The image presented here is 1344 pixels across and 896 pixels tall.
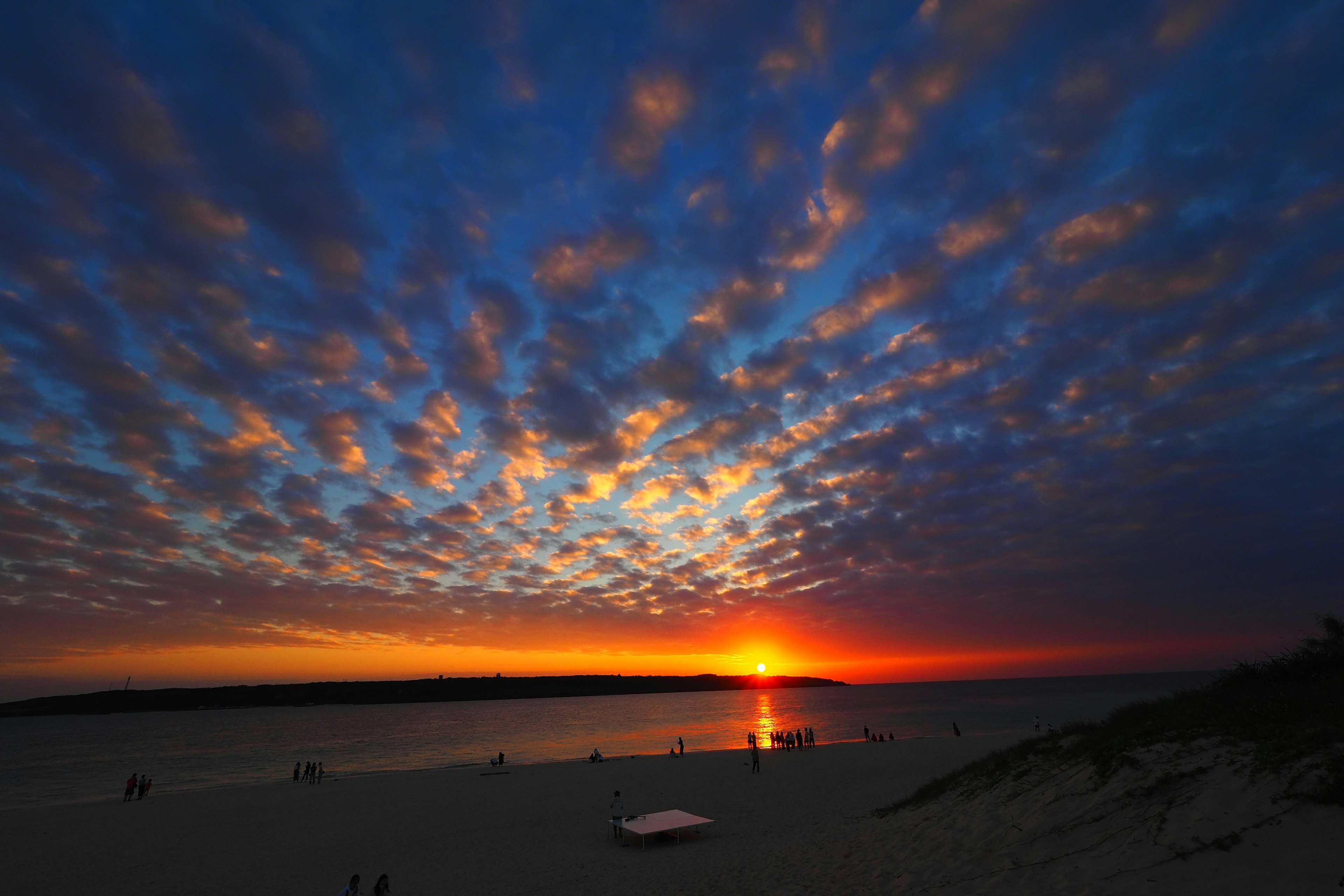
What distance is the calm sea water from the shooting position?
2003 inches

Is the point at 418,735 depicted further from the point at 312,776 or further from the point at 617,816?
the point at 617,816

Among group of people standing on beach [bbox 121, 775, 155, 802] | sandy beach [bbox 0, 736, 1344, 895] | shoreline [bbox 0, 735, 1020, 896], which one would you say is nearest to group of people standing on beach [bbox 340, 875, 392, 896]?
shoreline [bbox 0, 735, 1020, 896]

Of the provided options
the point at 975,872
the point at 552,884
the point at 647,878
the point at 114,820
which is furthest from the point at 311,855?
the point at 975,872

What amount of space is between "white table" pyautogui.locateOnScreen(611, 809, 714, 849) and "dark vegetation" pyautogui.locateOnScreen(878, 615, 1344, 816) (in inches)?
303

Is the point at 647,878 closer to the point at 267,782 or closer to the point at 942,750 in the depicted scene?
the point at 942,750

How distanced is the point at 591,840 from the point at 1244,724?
19840mm

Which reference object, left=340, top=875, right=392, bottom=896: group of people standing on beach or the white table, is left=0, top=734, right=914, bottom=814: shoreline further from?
left=340, top=875, right=392, bottom=896: group of people standing on beach

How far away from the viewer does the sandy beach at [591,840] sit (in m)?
8.68

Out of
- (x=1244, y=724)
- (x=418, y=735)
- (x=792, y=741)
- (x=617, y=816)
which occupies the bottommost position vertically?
(x=418, y=735)

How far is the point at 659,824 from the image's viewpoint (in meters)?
20.1

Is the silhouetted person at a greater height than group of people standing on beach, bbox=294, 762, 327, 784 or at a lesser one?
greater

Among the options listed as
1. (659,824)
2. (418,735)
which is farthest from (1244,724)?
(418,735)

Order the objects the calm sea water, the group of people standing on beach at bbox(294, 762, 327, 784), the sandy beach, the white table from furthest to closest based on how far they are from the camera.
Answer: the calm sea water < the group of people standing on beach at bbox(294, 762, 327, 784) < the white table < the sandy beach

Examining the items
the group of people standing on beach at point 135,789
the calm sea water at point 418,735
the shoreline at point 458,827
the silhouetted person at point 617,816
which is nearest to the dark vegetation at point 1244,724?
the shoreline at point 458,827
